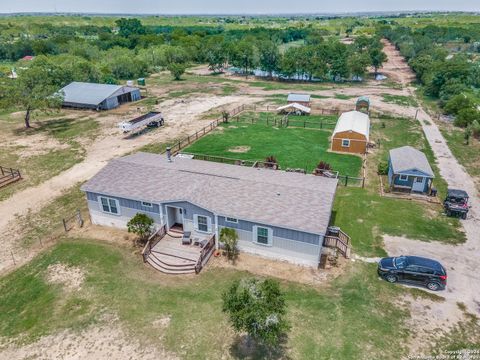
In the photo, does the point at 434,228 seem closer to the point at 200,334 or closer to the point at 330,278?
the point at 330,278

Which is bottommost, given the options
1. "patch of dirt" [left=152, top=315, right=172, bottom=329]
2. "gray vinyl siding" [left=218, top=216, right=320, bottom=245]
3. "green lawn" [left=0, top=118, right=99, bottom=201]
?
"patch of dirt" [left=152, top=315, right=172, bottom=329]

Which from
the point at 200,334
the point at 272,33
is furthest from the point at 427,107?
the point at 272,33

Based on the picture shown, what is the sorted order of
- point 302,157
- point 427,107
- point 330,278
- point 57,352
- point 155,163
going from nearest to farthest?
point 57,352 < point 330,278 < point 155,163 < point 302,157 < point 427,107

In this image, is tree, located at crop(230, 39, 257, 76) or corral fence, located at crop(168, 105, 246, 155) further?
tree, located at crop(230, 39, 257, 76)

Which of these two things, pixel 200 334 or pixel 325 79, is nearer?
pixel 200 334

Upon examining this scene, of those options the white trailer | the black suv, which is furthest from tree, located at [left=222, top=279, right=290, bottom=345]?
the white trailer

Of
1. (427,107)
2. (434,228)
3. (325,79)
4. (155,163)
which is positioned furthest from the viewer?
(325,79)

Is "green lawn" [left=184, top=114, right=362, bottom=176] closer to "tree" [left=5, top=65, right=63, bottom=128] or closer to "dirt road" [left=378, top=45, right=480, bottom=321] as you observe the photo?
"dirt road" [left=378, top=45, right=480, bottom=321]
